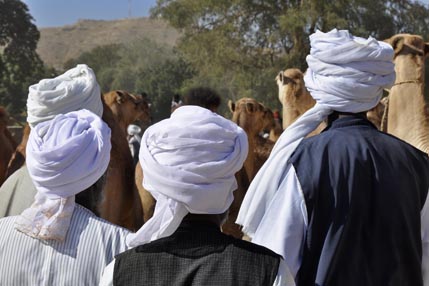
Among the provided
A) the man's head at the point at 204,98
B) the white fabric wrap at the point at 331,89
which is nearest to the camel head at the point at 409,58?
the man's head at the point at 204,98

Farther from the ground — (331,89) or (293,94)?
(331,89)

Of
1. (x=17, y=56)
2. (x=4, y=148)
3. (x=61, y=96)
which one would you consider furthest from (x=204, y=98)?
(x=17, y=56)

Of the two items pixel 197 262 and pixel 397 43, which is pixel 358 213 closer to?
pixel 197 262

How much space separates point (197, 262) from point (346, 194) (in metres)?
0.99

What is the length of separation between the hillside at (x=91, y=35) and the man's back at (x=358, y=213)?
86770 mm

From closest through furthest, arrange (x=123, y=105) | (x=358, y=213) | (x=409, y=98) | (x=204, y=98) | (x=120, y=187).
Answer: (x=358, y=213)
(x=409, y=98)
(x=120, y=187)
(x=204, y=98)
(x=123, y=105)

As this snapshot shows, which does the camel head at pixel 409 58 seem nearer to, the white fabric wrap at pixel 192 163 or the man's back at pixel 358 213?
the man's back at pixel 358 213

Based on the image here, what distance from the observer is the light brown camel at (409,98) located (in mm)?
5152

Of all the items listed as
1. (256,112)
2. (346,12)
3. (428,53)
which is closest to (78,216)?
(428,53)

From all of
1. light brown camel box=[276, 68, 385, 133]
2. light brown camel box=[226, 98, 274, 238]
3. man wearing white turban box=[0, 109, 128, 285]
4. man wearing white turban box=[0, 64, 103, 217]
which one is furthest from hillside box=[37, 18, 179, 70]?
man wearing white turban box=[0, 109, 128, 285]

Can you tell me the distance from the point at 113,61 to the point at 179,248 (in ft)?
180

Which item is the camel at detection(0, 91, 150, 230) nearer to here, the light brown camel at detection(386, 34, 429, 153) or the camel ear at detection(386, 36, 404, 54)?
the light brown camel at detection(386, 34, 429, 153)

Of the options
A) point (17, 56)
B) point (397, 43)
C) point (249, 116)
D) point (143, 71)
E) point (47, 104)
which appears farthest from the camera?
point (143, 71)

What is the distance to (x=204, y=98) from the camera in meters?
6.05
